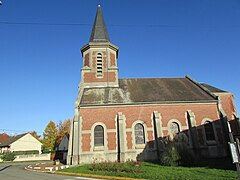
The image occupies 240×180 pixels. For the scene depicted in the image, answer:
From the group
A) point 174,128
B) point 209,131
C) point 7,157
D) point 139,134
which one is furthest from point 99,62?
point 7,157

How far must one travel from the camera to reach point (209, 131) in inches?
728

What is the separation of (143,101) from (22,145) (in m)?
39.3

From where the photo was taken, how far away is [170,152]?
1293 cm

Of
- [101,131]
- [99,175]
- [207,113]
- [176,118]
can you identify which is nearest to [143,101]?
[176,118]

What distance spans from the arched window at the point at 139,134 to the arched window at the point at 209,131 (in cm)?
674

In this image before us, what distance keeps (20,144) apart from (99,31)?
3621cm

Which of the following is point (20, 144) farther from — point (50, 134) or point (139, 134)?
point (139, 134)

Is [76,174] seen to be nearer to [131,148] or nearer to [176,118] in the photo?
[131,148]

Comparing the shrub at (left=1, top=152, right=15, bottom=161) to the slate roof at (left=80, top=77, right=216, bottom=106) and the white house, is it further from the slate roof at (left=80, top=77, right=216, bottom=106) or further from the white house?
the slate roof at (left=80, top=77, right=216, bottom=106)

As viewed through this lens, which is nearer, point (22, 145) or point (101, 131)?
point (101, 131)

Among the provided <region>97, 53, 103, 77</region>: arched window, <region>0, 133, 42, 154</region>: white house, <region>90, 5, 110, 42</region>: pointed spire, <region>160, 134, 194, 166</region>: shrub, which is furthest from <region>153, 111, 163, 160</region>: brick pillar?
<region>0, 133, 42, 154</region>: white house

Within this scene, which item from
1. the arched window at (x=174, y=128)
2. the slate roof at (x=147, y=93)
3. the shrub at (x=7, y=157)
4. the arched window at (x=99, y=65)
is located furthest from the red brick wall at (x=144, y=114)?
the shrub at (x=7, y=157)

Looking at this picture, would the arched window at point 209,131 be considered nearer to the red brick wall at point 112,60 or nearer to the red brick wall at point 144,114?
the red brick wall at point 144,114

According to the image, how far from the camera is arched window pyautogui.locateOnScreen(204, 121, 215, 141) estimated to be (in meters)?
18.2
